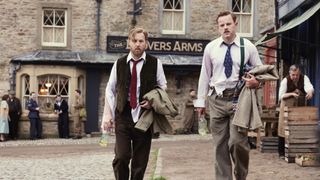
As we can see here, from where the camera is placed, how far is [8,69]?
83.8 ft

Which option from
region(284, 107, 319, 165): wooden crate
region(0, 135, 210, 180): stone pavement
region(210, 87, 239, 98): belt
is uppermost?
region(210, 87, 239, 98): belt

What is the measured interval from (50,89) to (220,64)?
19.5 meters

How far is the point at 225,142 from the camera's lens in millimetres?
7051

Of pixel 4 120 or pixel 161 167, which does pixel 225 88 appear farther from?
pixel 4 120

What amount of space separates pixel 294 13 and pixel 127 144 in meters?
10.6

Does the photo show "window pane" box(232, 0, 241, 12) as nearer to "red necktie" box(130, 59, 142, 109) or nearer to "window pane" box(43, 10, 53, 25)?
"window pane" box(43, 10, 53, 25)

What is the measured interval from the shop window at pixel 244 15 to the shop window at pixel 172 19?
87.4 inches

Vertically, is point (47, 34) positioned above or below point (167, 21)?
below

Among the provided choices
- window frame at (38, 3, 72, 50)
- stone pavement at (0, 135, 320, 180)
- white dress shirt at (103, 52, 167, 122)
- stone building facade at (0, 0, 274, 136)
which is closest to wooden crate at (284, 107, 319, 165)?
stone pavement at (0, 135, 320, 180)

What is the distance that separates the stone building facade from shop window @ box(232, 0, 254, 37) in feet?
0.15

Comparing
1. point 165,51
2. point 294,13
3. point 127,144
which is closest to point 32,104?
point 165,51

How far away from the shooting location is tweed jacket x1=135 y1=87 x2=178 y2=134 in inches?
270

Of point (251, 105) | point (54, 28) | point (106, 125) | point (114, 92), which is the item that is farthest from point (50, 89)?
point (251, 105)

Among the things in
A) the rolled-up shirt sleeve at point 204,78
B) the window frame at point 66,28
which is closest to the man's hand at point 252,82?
the rolled-up shirt sleeve at point 204,78
